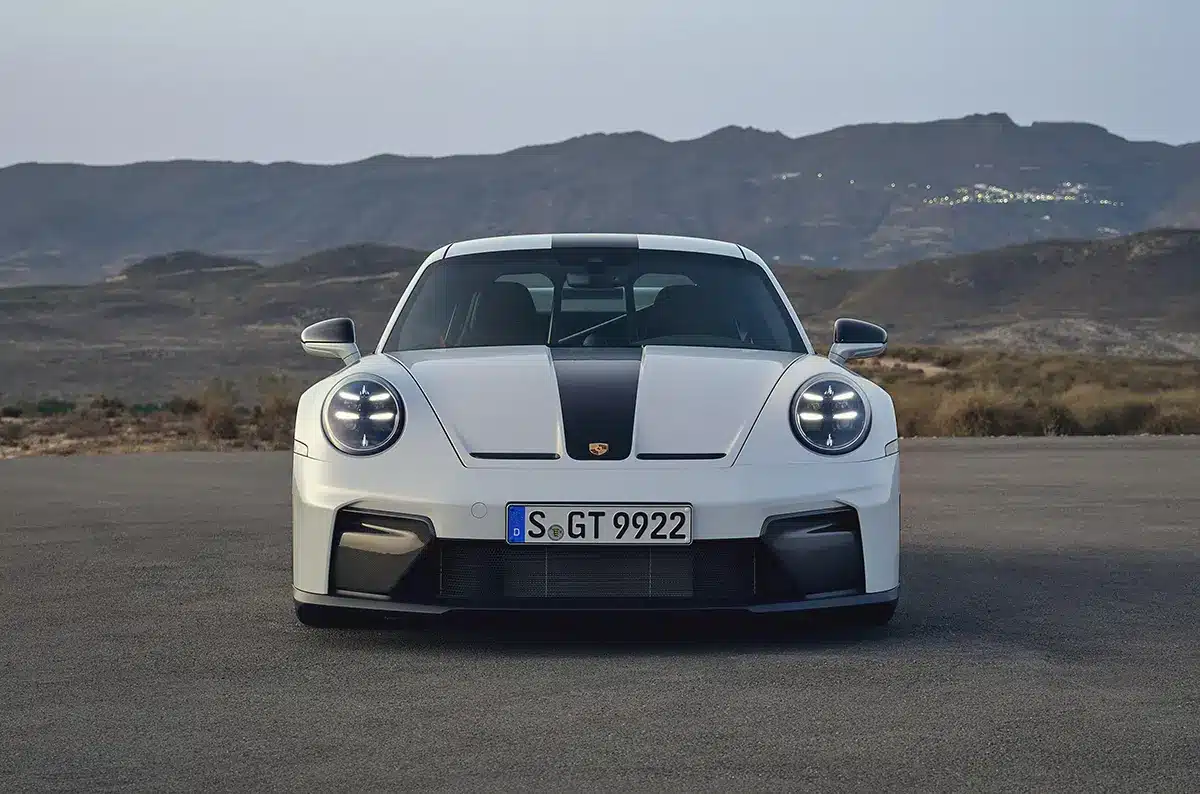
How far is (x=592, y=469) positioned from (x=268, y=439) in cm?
2026

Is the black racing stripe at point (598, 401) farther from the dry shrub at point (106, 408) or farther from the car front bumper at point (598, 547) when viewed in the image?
the dry shrub at point (106, 408)

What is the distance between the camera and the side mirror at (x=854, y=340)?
7133 millimetres

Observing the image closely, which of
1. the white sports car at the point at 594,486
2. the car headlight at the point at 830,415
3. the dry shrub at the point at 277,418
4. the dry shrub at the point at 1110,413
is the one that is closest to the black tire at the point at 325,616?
the white sports car at the point at 594,486

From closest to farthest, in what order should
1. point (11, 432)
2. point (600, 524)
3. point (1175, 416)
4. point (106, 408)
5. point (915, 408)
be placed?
1. point (600, 524)
2. point (11, 432)
3. point (1175, 416)
4. point (915, 408)
5. point (106, 408)

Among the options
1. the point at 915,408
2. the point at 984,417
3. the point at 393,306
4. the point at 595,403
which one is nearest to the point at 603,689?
the point at 595,403

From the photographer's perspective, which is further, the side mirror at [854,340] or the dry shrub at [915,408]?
the dry shrub at [915,408]

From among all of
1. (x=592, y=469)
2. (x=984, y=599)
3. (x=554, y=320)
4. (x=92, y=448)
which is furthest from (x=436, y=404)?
(x=92, y=448)

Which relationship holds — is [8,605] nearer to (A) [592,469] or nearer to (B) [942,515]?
(A) [592,469]

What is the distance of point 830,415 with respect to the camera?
20.3 feet

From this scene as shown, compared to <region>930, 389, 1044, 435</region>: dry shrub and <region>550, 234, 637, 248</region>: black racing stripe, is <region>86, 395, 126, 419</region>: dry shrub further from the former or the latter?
<region>550, 234, 637, 248</region>: black racing stripe

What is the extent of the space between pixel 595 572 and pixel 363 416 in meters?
1.06

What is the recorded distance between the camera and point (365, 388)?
6.27 metres

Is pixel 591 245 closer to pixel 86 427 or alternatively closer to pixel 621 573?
pixel 621 573

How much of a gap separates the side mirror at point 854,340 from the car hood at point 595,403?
1.89 feet
